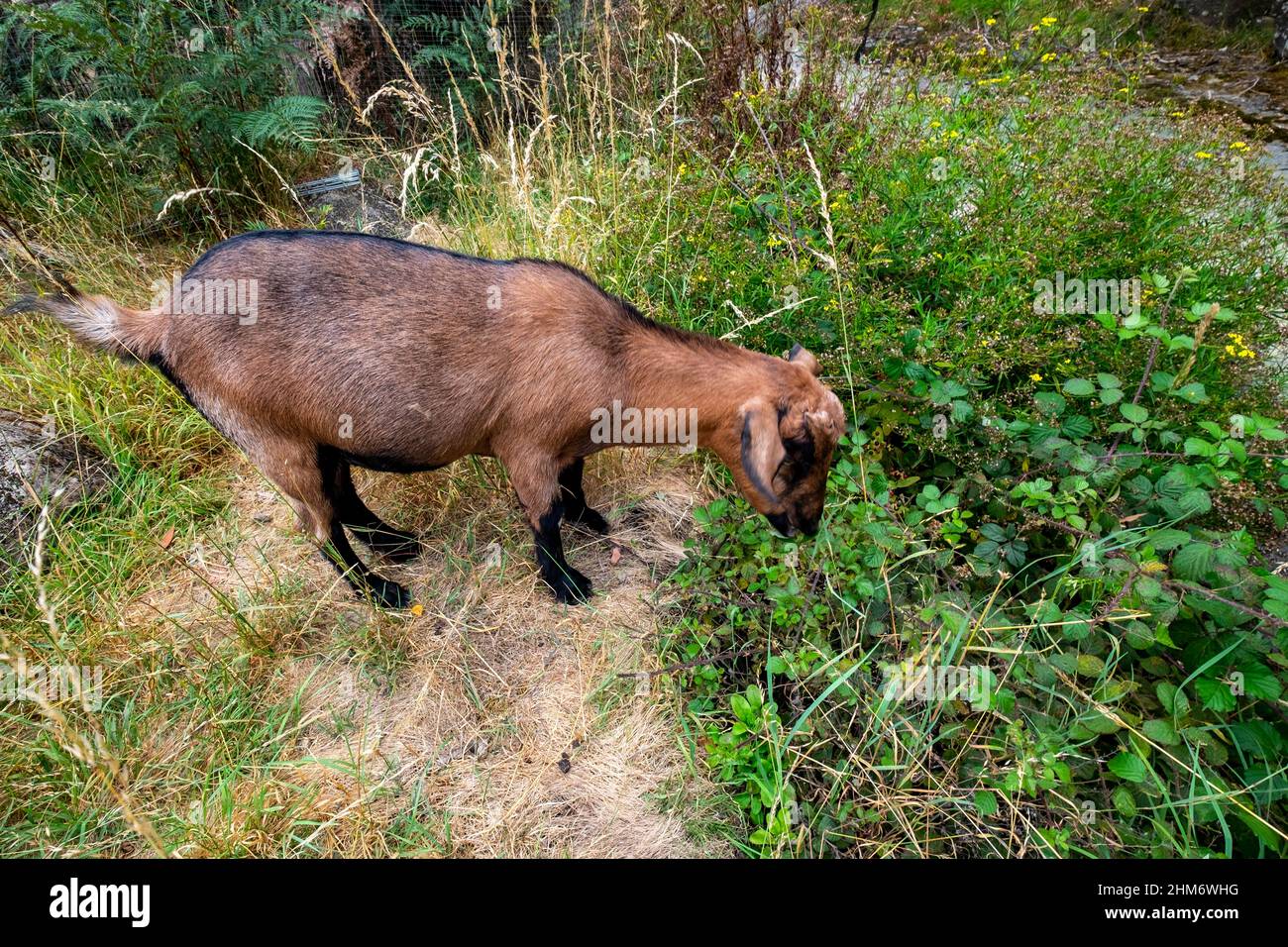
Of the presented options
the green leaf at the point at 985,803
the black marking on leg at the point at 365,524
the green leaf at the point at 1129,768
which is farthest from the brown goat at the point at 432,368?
the green leaf at the point at 1129,768

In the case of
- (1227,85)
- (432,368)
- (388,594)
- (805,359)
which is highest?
(1227,85)

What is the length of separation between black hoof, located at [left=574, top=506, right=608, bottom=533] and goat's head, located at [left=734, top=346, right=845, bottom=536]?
36.6 inches

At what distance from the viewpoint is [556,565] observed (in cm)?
307

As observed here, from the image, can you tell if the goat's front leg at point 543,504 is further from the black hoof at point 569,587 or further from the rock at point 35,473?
the rock at point 35,473

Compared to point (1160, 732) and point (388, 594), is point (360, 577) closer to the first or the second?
point (388, 594)

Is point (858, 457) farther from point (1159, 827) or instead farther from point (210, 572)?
point (210, 572)

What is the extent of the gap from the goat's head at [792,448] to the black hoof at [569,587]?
3.09 feet

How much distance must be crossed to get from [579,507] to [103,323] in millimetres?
2175

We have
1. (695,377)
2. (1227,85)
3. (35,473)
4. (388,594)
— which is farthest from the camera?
(1227,85)

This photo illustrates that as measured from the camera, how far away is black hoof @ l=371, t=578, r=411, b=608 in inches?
124

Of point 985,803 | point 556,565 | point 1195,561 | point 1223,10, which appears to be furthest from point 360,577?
point 1223,10

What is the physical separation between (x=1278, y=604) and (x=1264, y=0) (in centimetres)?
813
